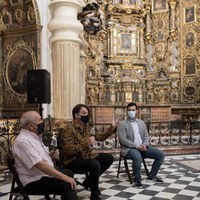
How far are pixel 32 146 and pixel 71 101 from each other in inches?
170

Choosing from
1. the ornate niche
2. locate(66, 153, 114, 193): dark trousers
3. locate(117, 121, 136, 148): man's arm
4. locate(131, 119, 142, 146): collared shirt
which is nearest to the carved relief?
the ornate niche

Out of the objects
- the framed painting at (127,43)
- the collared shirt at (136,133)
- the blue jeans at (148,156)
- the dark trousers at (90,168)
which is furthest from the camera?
the framed painting at (127,43)

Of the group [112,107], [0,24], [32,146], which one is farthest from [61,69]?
[112,107]

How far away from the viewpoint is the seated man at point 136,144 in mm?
5476

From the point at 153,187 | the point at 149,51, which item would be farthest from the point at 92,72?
the point at 153,187

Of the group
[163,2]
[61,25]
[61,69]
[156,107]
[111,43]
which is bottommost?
[156,107]

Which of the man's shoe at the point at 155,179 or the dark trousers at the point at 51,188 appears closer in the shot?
the dark trousers at the point at 51,188

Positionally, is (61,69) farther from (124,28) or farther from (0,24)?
(124,28)

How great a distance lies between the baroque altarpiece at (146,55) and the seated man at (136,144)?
32.0ft

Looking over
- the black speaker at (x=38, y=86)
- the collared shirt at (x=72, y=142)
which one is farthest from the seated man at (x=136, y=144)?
the black speaker at (x=38, y=86)

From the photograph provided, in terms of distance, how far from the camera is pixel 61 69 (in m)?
7.42

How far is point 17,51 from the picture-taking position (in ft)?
27.3

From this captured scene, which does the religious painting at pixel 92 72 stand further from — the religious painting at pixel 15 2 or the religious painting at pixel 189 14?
the religious painting at pixel 15 2

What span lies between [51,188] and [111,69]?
537 inches
